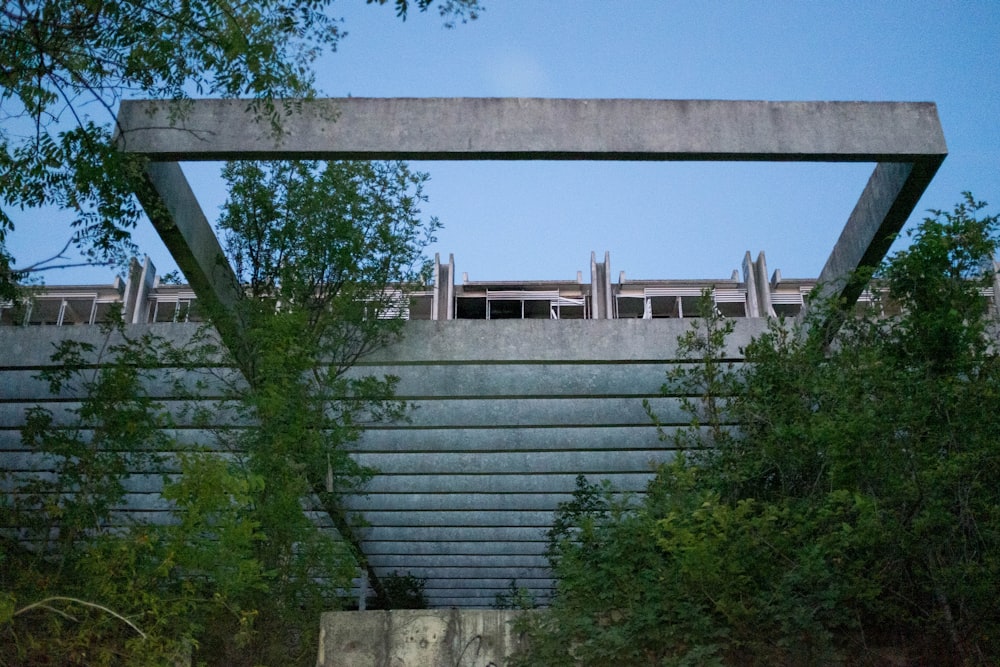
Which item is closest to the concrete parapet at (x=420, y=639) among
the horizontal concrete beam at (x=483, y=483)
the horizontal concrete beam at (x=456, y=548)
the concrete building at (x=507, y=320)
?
the concrete building at (x=507, y=320)

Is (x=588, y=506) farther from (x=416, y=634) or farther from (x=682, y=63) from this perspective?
(x=682, y=63)

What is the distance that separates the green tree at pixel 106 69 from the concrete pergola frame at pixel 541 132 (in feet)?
2.22

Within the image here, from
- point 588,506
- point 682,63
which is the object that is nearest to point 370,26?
point 682,63

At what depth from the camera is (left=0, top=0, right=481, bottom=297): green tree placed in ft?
15.1

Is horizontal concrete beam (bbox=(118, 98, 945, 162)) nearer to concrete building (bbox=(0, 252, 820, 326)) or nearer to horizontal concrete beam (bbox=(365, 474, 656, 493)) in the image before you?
horizontal concrete beam (bbox=(365, 474, 656, 493))

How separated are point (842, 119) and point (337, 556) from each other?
4.90 meters

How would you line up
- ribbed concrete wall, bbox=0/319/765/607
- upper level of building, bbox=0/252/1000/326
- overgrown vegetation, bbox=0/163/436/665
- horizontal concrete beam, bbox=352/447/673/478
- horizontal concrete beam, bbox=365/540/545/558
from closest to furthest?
overgrown vegetation, bbox=0/163/436/665 < ribbed concrete wall, bbox=0/319/765/607 < horizontal concrete beam, bbox=352/447/673/478 < horizontal concrete beam, bbox=365/540/545/558 < upper level of building, bbox=0/252/1000/326

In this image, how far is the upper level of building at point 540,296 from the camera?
685 inches

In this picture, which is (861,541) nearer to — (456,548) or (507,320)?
(507,320)

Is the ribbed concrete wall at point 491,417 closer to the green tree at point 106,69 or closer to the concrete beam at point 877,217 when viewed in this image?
the concrete beam at point 877,217

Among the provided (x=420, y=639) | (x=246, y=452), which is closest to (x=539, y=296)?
(x=246, y=452)

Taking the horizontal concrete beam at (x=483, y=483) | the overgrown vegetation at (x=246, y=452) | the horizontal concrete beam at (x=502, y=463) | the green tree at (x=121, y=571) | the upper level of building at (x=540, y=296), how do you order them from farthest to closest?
the upper level of building at (x=540, y=296)
the horizontal concrete beam at (x=483, y=483)
the horizontal concrete beam at (x=502, y=463)
the overgrown vegetation at (x=246, y=452)
the green tree at (x=121, y=571)

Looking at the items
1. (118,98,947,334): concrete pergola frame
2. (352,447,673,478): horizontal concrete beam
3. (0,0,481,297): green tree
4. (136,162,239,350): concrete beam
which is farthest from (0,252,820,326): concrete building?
(0,0,481,297): green tree

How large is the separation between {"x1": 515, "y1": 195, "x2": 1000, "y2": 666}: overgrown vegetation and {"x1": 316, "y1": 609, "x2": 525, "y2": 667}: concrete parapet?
0.20 m
